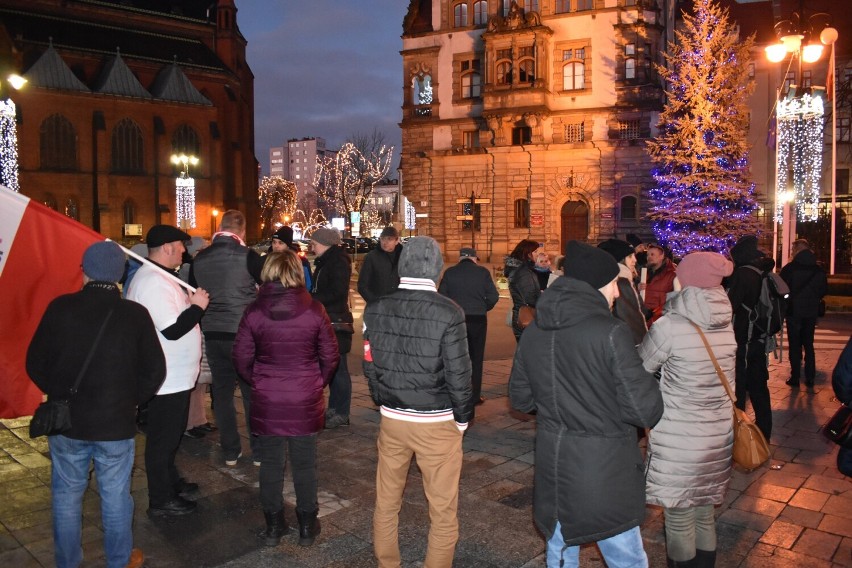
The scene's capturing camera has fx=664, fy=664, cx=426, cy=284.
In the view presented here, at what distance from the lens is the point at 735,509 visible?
17.4 ft

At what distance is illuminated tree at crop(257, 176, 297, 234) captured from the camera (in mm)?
79438

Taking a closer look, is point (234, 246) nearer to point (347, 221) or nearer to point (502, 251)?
point (502, 251)

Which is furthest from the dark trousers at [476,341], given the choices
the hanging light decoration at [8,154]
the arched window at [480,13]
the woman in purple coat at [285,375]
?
the hanging light decoration at [8,154]

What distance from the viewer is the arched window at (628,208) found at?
3894cm

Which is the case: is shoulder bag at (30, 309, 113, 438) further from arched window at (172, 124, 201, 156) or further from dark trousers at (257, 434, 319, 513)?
arched window at (172, 124, 201, 156)

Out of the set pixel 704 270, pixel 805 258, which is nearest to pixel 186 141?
pixel 805 258

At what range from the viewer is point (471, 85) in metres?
42.0

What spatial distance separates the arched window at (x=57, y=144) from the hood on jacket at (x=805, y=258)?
180 feet

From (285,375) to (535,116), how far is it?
36.9 metres

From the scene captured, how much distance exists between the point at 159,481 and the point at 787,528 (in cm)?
479

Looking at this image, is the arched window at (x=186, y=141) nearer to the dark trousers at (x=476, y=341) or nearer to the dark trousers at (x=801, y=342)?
the dark trousers at (x=476, y=341)

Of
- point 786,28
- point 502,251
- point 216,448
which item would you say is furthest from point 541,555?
point 502,251

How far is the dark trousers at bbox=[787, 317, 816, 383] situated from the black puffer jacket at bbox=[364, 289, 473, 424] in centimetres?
777

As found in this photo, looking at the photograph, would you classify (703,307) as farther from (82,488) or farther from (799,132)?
(799,132)
